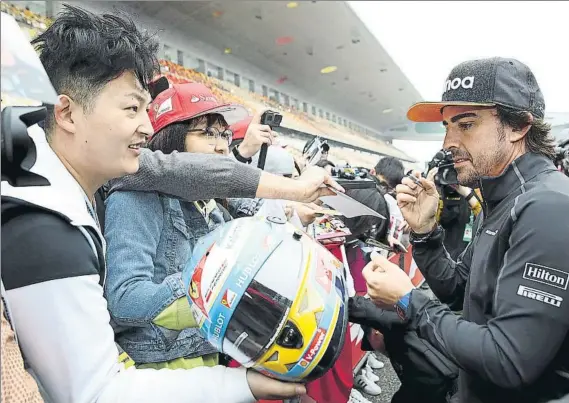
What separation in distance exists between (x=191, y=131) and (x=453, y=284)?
1.23 m

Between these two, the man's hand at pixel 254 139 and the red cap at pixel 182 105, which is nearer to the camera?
the red cap at pixel 182 105

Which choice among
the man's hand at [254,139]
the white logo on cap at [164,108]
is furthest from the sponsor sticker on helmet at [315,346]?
the man's hand at [254,139]

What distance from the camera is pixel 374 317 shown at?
1.74 m

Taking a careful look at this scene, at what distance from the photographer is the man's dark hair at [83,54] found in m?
1.04

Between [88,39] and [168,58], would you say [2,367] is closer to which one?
[88,39]

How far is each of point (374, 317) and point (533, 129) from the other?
899mm

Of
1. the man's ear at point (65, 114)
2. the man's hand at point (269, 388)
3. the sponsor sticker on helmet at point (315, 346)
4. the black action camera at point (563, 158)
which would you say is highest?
the black action camera at point (563, 158)

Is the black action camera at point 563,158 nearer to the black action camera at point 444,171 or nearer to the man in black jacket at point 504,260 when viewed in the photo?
A: the black action camera at point 444,171

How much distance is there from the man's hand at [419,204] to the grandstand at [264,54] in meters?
4.84

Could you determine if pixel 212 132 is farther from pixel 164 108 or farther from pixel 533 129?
pixel 533 129

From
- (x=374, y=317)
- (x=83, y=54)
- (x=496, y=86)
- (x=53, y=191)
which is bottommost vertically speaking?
(x=374, y=317)

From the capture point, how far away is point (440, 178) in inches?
141

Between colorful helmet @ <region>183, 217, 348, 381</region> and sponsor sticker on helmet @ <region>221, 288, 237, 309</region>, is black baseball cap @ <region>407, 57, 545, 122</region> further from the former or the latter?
sponsor sticker on helmet @ <region>221, 288, 237, 309</region>

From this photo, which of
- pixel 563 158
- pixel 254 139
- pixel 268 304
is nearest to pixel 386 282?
pixel 268 304
